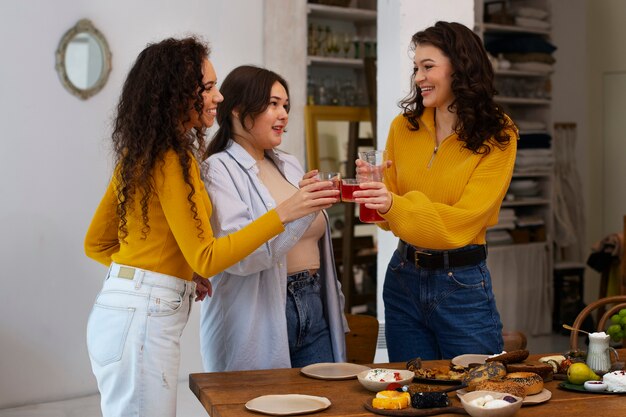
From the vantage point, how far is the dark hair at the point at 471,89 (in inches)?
123

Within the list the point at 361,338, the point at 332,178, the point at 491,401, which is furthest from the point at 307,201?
the point at 361,338

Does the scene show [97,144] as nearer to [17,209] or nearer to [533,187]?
[17,209]

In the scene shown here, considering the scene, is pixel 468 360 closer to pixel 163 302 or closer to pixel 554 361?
pixel 554 361

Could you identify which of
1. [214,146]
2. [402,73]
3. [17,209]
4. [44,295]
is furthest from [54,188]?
[214,146]

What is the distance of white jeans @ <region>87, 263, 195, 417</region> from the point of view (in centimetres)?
258

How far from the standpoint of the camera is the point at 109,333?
2.60 m

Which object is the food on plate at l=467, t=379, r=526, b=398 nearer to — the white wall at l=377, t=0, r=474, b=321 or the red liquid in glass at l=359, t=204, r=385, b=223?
the red liquid in glass at l=359, t=204, r=385, b=223

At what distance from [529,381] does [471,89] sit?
1.09m

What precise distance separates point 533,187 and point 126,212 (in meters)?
6.15

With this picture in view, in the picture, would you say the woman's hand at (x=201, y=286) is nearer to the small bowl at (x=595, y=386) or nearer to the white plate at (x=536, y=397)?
the white plate at (x=536, y=397)

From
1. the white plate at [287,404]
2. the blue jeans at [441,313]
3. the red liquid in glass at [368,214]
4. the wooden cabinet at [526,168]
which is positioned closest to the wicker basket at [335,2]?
the wooden cabinet at [526,168]

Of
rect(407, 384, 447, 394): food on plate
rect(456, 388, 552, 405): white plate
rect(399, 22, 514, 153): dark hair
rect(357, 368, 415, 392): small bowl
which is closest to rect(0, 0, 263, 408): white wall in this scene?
rect(399, 22, 514, 153): dark hair

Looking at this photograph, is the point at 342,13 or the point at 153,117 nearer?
the point at 153,117

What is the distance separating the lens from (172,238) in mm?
2684
